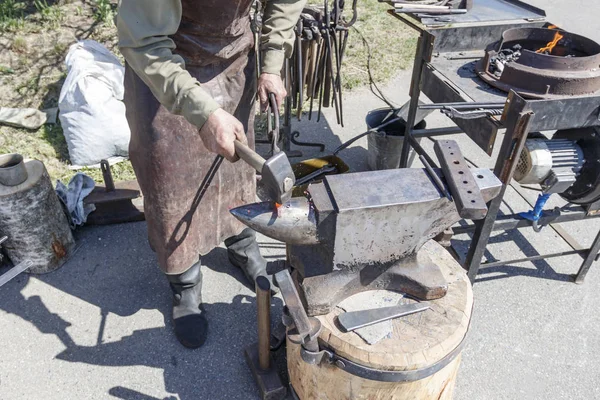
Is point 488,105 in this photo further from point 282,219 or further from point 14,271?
point 14,271

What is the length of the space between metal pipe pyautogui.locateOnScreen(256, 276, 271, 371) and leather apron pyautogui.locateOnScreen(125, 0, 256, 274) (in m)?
0.57

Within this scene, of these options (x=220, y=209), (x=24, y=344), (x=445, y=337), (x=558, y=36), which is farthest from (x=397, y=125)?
(x=24, y=344)

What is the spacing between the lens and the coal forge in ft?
7.34

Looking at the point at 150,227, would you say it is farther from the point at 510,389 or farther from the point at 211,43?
the point at 510,389

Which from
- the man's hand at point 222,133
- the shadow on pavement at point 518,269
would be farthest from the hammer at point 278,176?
the shadow on pavement at point 518,269

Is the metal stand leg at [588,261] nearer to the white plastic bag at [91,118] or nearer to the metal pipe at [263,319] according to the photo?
the metal pipe at [263,319]

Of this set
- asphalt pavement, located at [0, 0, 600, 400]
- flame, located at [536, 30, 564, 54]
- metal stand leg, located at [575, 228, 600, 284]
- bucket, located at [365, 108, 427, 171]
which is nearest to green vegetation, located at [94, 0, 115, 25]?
asphalt pavement, located at [0, 0, 600, 400]

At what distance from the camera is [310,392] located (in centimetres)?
198

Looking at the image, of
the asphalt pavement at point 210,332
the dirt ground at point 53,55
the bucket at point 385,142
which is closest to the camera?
the asphalt pavement at point 210,332

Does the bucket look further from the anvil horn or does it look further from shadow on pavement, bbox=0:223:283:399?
the anvil horn

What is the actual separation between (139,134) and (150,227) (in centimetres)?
50

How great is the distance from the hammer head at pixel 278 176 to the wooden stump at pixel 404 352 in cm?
57

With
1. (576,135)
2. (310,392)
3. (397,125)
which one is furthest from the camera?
(397,125)

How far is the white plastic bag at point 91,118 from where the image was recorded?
12.0 feet
